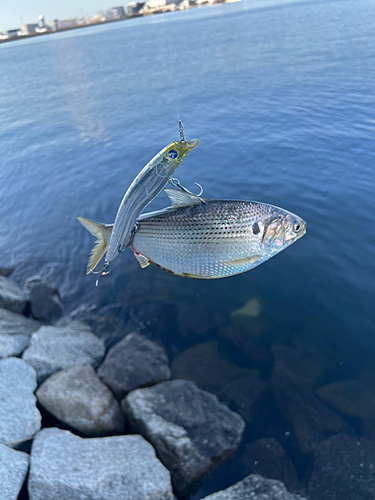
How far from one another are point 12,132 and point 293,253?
945 inches

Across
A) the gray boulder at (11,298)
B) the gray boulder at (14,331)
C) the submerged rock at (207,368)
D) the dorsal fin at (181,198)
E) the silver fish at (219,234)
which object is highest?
the dorsal fin at (181,198)

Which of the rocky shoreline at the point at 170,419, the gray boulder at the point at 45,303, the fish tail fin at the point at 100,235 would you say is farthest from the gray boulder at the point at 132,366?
the fish tail fin at the point at 100,235

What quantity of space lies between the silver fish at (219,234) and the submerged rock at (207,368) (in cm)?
323

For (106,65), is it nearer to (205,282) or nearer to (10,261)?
(10,261)

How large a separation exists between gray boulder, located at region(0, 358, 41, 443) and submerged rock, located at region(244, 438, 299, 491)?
3834mm

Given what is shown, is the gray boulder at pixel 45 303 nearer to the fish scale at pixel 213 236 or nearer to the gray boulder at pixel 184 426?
the gray boulder at pixel 184 426

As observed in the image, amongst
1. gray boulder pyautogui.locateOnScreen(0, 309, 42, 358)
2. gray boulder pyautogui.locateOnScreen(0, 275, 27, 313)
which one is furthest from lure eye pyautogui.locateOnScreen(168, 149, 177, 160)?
gray boulder pyautogui.locateOnScreen(0, 275, 27, 313)

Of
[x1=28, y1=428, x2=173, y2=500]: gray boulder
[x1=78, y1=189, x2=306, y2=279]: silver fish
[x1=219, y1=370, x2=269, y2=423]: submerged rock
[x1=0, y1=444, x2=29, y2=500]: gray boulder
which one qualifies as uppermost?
[x1=78, y1=189, x2=306, y2=279]: silver fish

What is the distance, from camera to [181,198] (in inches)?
196

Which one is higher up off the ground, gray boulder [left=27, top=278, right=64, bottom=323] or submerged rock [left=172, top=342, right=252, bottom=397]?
gray boulder [left=27, top=278, right=64, bottom=323]

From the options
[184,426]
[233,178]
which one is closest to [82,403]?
[184,426]

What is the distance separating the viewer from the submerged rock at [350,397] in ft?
20.5

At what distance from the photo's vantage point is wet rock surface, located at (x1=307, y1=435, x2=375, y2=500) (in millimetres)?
5327

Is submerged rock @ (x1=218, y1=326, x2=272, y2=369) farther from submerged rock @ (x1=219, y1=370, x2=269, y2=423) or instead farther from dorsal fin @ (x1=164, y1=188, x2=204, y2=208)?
dorsal fin @ (x1=164, y1=188, x2=204, y2=208)
